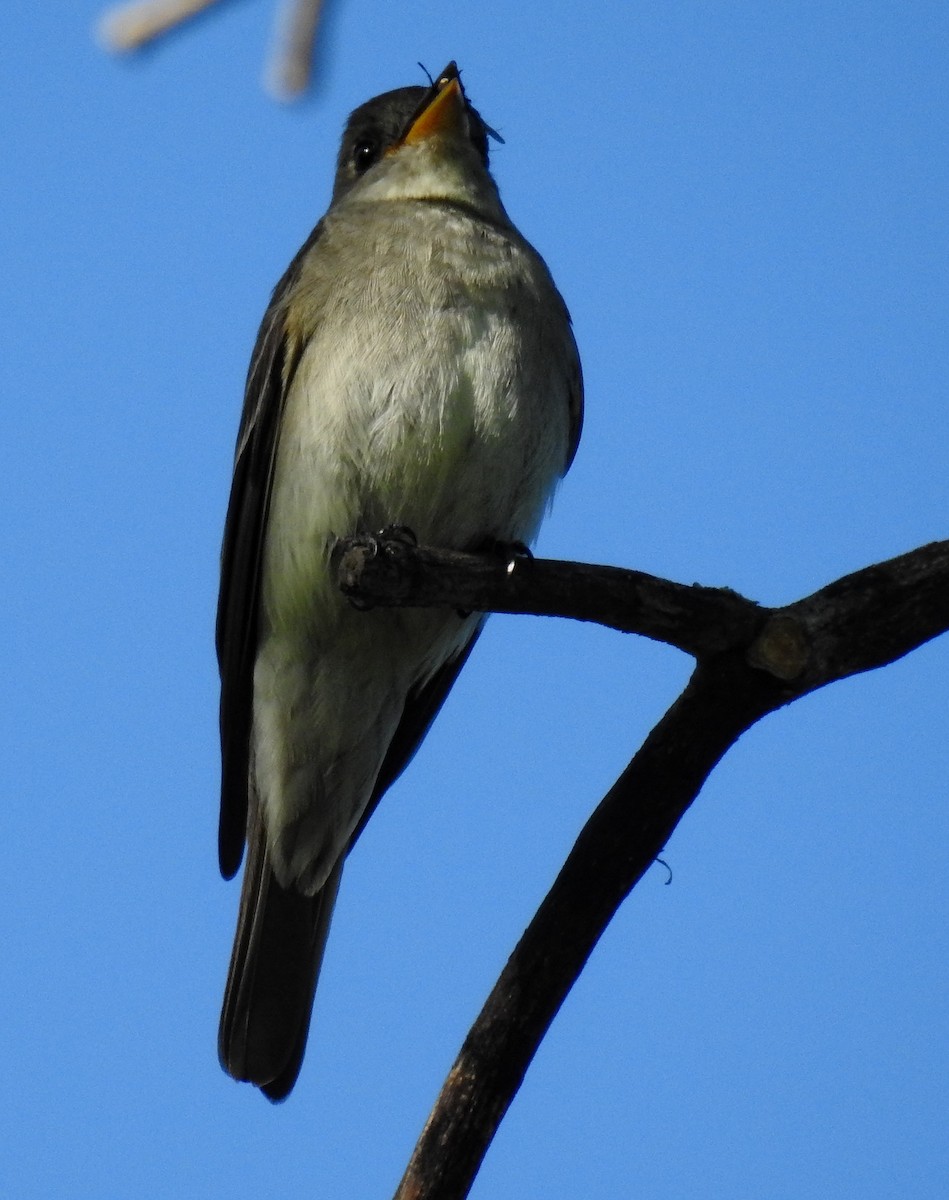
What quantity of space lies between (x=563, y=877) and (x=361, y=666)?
1.61m

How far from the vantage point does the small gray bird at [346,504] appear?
4355 millimetres

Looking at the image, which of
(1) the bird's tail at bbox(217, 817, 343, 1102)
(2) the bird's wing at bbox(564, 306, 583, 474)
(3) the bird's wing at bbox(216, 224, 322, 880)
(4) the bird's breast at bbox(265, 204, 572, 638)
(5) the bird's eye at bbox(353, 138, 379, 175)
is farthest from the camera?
(5) the bird's eye at bbox(353, 138, 379, 175)

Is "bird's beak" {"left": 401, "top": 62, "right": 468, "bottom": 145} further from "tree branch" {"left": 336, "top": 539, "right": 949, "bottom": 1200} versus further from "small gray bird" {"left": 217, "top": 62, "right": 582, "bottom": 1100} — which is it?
"tree branch" {"left": 336, "top": 539, "right": 949, "bottom": 1200}

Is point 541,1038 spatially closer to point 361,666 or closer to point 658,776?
point 658,776

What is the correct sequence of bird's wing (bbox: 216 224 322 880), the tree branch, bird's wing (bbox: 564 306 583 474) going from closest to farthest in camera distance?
the tree branch < bird's wing (bbox: 216 224 322 880) < bird's wing (bbox: 564 306 583 474)

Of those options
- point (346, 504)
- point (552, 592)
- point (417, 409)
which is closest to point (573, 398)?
point (417, 409)

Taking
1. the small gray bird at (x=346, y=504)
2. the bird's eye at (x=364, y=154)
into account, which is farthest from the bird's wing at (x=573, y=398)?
the bird's eye at (x=364, y=154)

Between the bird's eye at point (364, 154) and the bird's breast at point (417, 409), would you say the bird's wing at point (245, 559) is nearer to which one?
the bird's breast at point (417, 409)

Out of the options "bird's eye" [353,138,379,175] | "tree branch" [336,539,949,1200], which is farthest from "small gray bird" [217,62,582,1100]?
"tree branch" [336,539,949,1200]

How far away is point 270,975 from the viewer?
181 inches

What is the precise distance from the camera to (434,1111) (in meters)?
3.08

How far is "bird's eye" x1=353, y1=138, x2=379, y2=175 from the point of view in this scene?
Result: 18.9ft

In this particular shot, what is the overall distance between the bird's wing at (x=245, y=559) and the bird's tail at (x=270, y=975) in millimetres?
155

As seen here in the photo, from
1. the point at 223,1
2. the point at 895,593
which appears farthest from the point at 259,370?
the point at 223,1
